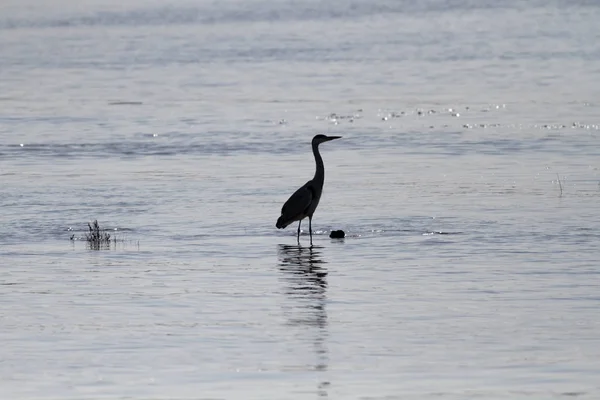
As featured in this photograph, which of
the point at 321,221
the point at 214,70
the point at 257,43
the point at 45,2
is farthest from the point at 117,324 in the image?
the point at 45,2

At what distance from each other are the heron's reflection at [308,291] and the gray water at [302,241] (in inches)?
1.6

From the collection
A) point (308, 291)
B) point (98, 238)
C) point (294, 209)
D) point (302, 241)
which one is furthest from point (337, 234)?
point (308, 291)

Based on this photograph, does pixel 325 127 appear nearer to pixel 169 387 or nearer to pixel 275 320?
pixel 275 320

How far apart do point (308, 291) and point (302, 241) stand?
3.97 m

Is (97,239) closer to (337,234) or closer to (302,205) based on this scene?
(302,205)

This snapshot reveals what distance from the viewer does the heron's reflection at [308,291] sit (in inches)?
474

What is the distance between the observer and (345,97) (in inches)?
1757

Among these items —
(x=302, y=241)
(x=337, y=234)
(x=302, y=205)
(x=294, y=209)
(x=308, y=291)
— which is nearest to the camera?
(x=308, y=291)

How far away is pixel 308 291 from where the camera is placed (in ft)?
48.2

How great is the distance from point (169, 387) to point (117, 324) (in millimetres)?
2441

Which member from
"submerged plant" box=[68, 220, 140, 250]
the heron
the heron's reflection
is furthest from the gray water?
the heron

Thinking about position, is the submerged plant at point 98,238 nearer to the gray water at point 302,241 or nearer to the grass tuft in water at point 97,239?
the grass tuft in water at point 97,239

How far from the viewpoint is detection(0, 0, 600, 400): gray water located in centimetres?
1123

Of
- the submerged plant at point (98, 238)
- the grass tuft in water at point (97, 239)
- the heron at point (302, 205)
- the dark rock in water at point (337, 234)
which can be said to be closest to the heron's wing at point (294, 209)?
the heron at point (302, 205)
